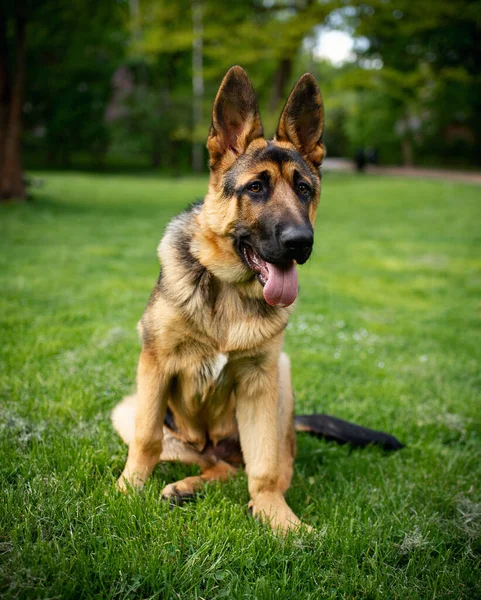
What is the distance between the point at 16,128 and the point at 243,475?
13668 mm

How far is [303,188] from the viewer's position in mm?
3059

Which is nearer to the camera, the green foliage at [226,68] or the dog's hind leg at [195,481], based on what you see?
the dog's hind leg at [195,481]

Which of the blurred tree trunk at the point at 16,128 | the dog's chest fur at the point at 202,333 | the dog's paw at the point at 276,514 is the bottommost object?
the dog's paw at the point at 276,514

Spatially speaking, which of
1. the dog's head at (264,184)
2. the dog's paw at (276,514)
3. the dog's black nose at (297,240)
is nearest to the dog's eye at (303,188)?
the dog's head at (264,184)

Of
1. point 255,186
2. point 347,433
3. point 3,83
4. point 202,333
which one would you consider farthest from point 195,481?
point 3,83

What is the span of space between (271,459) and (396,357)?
3.19 metres

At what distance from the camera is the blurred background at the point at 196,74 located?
52.9 ft

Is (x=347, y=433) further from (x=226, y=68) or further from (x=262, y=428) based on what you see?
(x=226, y=68)

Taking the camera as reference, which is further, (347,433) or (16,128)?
(16,128)

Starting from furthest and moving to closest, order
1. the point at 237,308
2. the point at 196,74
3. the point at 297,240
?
1. the point at 196,74
2. the point at 237,308
3. the point at 297,240

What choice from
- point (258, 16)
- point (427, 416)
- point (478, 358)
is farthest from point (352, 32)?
point (427, 416)

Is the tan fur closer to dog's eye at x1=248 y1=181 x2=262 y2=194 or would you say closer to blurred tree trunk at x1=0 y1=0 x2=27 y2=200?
dog's eye at x1=248 y1=181 x2=262 y2=194

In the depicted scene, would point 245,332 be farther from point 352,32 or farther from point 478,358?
point 352,32

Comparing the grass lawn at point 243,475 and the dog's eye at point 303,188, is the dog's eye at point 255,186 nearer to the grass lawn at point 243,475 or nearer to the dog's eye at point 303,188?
the dog's eye at point 303,188
